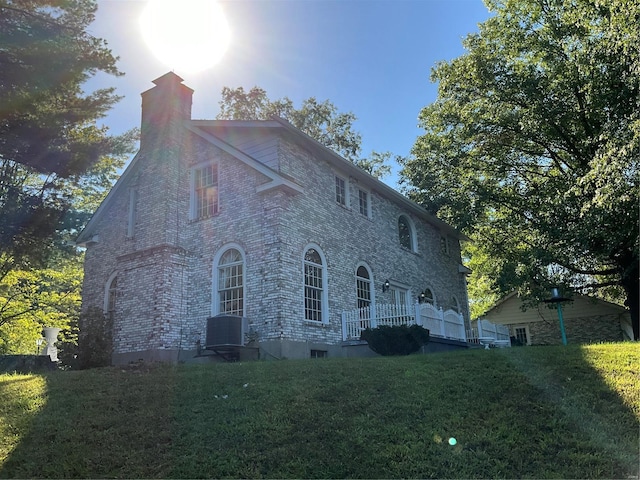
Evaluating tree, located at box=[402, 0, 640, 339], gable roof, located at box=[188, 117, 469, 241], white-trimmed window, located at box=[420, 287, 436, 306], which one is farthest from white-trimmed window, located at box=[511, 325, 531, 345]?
gable roof, located at box=[188, 117, 469, 241]

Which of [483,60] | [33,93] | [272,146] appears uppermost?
[483,60]

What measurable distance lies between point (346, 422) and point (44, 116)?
1298 cm

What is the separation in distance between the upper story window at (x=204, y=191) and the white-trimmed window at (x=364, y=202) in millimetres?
4904

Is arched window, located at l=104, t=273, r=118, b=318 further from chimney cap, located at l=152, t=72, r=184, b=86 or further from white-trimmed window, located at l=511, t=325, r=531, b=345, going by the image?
white-trimmed window, located at l=511, t=325, r=531, b=345

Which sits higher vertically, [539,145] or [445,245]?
[539,145]

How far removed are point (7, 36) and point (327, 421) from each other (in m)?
12.3

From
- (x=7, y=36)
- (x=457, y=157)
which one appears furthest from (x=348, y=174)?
(x=7, y=36)

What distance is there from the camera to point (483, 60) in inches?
737

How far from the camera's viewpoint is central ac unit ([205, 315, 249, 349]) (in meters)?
11.7

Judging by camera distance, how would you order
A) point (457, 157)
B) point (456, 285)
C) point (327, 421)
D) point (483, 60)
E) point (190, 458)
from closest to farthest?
point (190, 458) → point (327, 421) → point (483, 60) → point (457, 157) → point (456, 285)

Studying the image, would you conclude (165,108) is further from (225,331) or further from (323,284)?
(225,331)

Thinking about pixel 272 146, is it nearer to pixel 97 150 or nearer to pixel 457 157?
pixel 97 150

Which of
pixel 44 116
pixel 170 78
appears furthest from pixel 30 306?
pixel 170 78

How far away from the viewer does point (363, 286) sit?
15531mm
